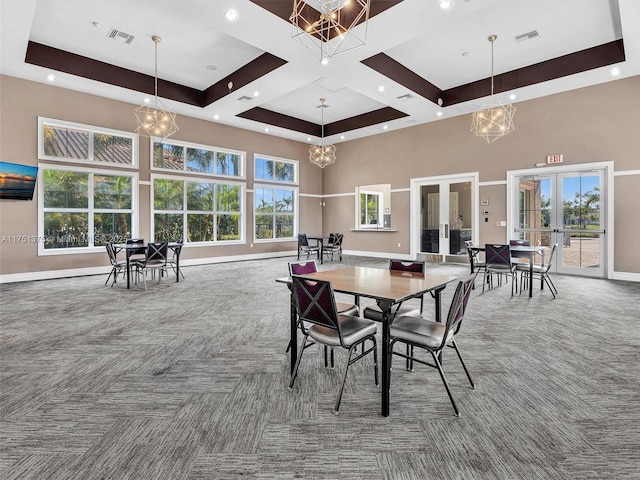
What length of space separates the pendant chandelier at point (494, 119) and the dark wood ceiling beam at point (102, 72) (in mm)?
6496

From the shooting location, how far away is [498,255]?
570cm

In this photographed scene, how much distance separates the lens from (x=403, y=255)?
10539 millimetres

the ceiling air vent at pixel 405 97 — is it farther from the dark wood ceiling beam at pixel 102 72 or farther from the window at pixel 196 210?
the window at pixel 196 210

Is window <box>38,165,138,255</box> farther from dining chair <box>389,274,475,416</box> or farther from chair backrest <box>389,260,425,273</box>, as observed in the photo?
dining chair <box>389,274,475,416</box>

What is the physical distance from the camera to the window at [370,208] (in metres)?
11.9

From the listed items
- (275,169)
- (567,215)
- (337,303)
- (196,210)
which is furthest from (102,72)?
(567,215)

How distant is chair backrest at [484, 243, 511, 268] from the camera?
563 centimetres

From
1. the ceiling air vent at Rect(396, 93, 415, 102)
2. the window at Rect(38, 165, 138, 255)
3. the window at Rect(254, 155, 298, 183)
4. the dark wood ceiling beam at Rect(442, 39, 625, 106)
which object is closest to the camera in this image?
the dark wood ceiling beam at Rect(442, 39, 625, 106)

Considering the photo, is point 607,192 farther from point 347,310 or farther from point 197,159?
point 197,159

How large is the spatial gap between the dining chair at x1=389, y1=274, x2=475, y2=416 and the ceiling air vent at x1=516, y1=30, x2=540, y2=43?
18.5 ft

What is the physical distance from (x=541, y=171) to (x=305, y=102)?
602 centimetres

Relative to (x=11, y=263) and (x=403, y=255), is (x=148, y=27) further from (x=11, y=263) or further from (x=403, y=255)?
(x=403, y=255)

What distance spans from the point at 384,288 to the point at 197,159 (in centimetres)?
828

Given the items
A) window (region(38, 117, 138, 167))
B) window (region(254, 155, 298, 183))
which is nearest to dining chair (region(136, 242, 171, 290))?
window (region(38, 117, 138, 167))
